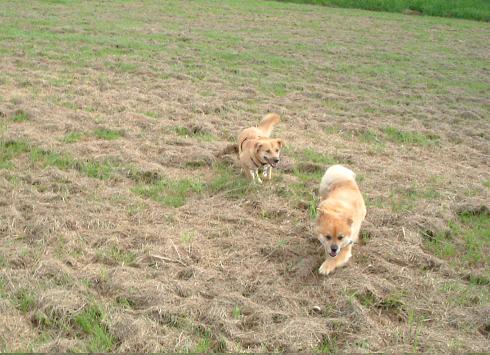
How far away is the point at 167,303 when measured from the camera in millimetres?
3625

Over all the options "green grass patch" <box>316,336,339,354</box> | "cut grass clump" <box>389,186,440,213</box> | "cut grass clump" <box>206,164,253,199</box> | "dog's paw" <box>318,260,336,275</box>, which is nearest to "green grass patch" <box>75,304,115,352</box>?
"green grass patch" <box>316,336,339,354</box>

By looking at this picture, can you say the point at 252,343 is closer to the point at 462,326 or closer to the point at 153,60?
the point at 462,326

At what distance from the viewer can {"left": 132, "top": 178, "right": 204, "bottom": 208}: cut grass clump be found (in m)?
5.41

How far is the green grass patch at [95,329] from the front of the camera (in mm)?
3184

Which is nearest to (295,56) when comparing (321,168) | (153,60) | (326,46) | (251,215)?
(326,46)

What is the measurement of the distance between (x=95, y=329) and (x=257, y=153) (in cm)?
313

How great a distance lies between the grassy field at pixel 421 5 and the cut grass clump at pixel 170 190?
77.2 ft

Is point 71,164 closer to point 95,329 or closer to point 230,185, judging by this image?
point 230,185

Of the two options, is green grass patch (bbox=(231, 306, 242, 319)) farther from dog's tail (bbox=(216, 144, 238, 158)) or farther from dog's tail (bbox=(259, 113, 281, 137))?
dog's tail (bbox=(259, 113, 281, 137))

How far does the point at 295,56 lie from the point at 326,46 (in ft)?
7.57

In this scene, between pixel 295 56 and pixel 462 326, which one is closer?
pixel 462 326

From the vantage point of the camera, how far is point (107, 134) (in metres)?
7.12

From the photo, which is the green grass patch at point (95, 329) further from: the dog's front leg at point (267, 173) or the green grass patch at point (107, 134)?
the green grass patch at point (107, 134)

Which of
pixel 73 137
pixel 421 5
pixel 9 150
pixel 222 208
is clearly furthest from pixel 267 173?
pixel 421 5
